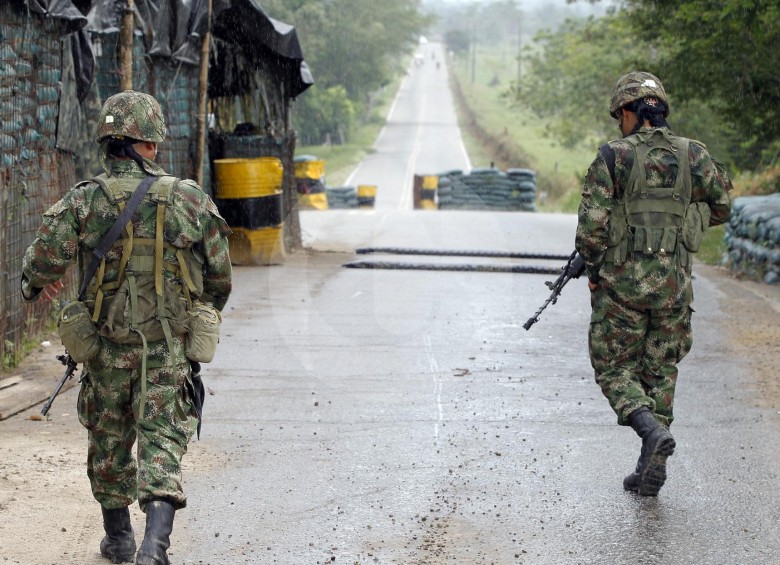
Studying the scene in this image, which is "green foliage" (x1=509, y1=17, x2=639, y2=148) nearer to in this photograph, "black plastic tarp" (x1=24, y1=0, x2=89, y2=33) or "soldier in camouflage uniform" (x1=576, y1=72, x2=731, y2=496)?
"black plastic tarp" (x1=24, y1=0, x2=89, y2=33)

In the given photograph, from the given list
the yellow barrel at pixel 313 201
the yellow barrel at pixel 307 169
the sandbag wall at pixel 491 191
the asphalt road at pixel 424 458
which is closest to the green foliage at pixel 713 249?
the asphalt road at pixel 424 458

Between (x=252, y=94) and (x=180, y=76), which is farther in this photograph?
(x=252, y=94)

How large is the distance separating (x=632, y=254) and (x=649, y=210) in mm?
223

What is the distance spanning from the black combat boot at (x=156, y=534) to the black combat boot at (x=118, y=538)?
16.1 inches

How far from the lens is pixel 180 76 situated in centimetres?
1337

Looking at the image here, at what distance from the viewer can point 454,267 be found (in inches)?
556

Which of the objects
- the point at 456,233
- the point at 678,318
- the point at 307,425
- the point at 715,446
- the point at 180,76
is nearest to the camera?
the point at 678,318

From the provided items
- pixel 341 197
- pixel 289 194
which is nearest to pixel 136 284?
pixel 289 194

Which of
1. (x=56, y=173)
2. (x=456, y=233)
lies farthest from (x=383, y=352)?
(x=456, y=233)

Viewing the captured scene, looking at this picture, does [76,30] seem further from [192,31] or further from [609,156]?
[609,156]

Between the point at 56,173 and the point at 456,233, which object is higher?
the point at 56,173

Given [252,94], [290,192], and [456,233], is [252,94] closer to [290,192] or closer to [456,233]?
[290,192]

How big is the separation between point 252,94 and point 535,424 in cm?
1019

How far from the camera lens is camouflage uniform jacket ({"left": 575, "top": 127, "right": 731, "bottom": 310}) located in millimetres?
5355
